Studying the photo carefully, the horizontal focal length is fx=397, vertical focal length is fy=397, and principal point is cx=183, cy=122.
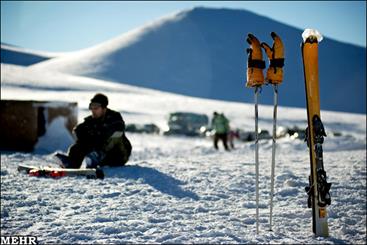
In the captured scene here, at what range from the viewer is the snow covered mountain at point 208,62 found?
302 ft

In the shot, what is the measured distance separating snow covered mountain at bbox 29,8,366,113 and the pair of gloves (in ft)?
268

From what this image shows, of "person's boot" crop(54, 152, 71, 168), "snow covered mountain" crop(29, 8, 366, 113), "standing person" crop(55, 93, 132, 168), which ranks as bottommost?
"person's boot" crop(54, 152, 71, 168)

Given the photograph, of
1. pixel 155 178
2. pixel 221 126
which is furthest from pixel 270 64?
pixel 221 126

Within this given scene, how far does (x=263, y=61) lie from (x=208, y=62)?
105 m

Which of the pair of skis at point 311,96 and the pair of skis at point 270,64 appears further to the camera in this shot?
the pair of skis at point 270,64

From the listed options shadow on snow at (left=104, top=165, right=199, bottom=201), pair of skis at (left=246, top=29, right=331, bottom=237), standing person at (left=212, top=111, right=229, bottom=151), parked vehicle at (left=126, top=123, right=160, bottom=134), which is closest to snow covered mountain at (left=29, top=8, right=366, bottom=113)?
parked vehicle at (left=126, top=123, right=160, bottom=134)

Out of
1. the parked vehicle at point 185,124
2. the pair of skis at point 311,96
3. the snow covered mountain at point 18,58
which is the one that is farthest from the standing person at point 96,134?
the snow covered mountain at point 18,58

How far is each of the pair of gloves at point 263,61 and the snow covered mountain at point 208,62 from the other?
81.8m

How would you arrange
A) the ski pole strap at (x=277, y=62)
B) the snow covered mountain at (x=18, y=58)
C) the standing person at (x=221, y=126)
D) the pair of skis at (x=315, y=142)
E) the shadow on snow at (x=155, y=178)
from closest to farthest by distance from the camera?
the pair of skis at (x=315, y=142), the ski pole strap at (x=277, y=62), the shadow on snow at (x=155, y=178), the standing person at (x=221, y=126), the snow covered mountain at (x=18, y=58)

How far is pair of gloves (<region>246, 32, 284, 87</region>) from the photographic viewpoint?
363 centimetres

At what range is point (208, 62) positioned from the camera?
108 metres

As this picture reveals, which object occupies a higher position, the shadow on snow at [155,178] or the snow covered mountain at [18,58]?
the snow covered mountain at [18,58]

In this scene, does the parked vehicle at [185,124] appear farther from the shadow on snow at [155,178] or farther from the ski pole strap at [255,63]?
the ski pole strap at [255,63]

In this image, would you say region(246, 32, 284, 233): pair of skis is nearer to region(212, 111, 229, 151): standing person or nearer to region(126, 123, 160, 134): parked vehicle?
region(212, 111, 229, 151): standing person
